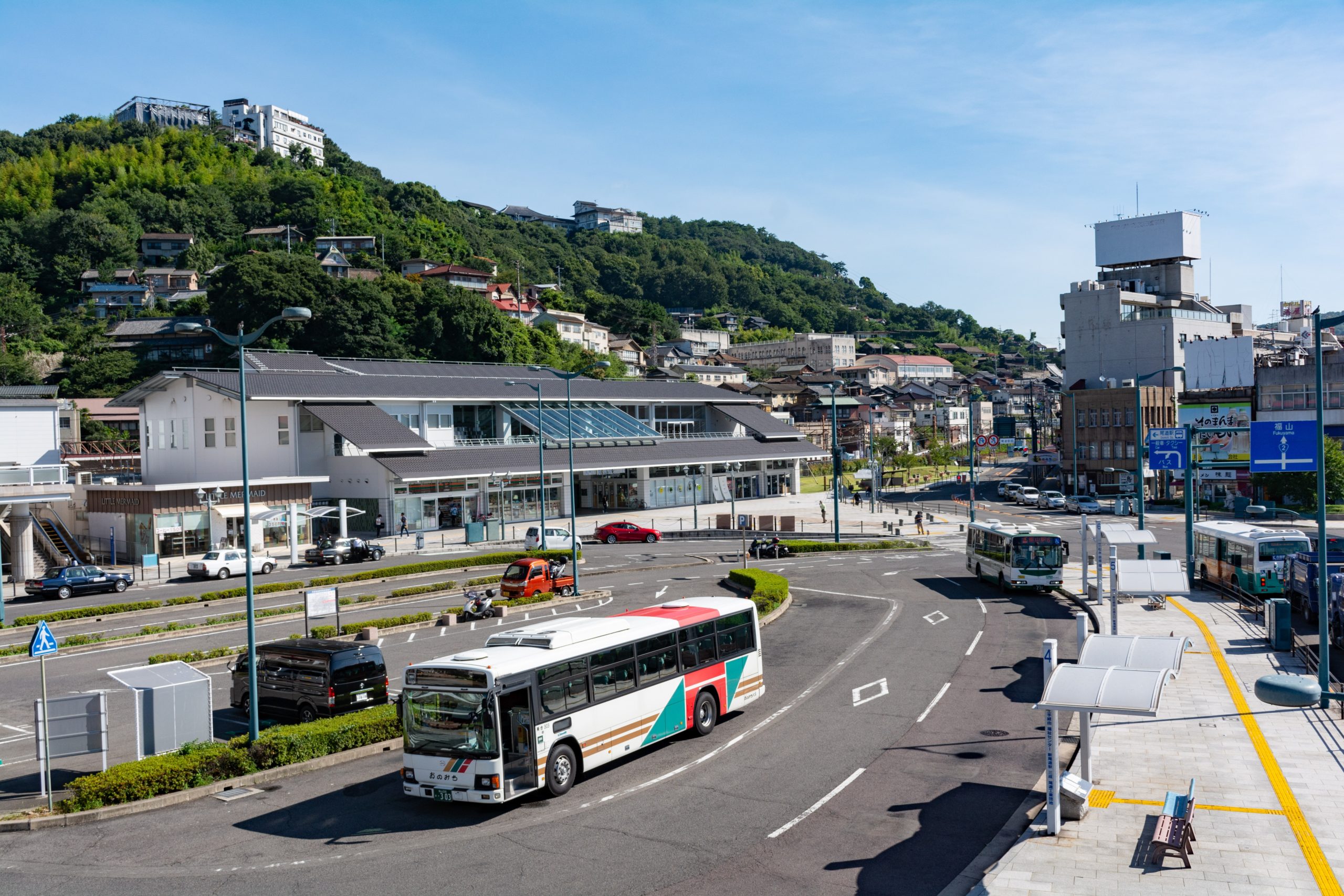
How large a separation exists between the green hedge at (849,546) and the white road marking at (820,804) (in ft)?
110

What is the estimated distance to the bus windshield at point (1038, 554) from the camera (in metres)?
33.9

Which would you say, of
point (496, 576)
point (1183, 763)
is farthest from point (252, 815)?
point (496, 576)

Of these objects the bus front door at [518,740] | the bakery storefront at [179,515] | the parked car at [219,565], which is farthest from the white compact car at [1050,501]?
the bus front door at [518,740]

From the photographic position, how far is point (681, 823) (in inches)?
546

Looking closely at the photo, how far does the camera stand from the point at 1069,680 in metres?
12.7

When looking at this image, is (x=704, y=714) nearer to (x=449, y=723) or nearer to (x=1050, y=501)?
(x=449, y=723)

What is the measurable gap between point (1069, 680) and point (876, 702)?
26.1ft

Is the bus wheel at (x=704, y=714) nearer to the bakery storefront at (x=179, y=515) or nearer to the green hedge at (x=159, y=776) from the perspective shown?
the green hedge at (x=159, y=776)

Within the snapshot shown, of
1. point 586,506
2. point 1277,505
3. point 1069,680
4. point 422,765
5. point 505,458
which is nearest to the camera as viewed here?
point 1069,680

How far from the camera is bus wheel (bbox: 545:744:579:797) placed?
15.0 m

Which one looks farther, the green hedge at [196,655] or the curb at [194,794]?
the green hedge at [196,655]

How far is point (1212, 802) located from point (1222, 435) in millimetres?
72046

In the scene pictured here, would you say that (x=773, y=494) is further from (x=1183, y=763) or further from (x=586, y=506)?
(x=1183, y=763)

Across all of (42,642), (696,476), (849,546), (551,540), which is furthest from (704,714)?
(696,476)
